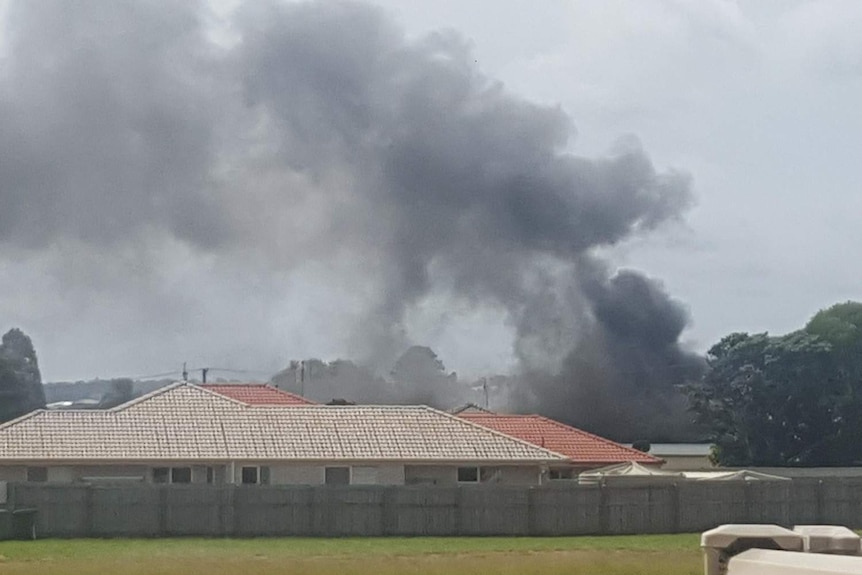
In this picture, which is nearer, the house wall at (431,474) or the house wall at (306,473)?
the house wall at (306,473)

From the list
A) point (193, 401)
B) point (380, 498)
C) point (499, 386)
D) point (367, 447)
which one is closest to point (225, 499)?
point (380, 498)

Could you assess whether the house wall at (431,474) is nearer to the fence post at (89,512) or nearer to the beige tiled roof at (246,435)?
the beige tiled roof at (246,435)

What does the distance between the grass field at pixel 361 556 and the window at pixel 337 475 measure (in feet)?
29.2

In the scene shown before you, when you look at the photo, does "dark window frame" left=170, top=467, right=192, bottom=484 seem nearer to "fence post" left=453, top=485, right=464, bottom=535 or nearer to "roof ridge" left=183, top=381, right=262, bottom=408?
"roof ridge" left=183, top=381, right=262, bottom=408

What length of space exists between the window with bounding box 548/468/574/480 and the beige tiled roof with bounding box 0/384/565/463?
7.13ft

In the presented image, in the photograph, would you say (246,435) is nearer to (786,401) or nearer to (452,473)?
(452,473)

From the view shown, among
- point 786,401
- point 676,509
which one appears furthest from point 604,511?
point 786,401

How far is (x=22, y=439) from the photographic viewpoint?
5600 cm

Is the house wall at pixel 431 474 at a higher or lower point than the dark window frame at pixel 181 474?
higher

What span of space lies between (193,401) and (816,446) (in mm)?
45988

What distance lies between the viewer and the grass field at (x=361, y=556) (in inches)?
1310

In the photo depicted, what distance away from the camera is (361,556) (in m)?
39.2

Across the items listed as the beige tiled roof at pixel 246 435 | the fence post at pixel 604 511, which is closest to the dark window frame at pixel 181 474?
the beige tiled roof at pixel 246 435

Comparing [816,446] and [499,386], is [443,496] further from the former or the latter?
[499,386]
